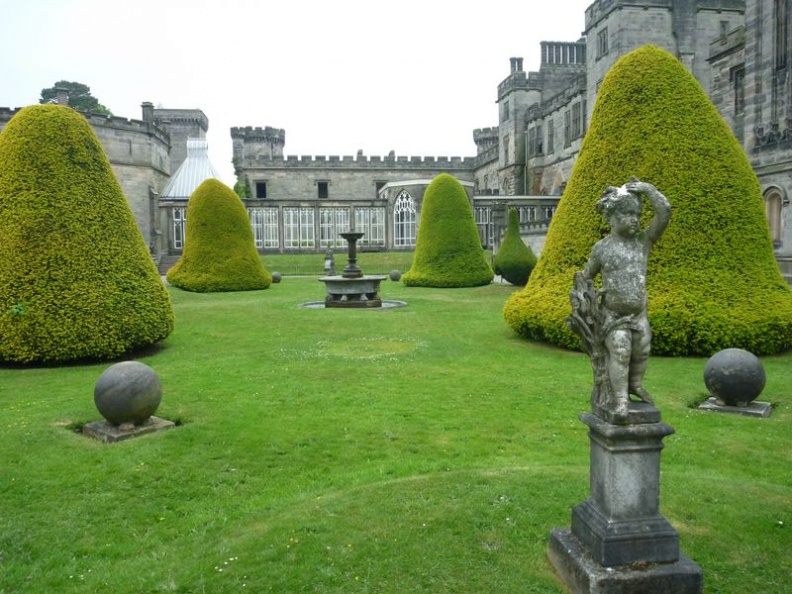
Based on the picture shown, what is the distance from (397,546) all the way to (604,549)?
4.73 feet

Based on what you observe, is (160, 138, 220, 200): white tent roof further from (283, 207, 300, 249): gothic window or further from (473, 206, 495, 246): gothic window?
(473, 206, 495, 246): gothic window

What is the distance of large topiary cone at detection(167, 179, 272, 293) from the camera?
2506 centimetres

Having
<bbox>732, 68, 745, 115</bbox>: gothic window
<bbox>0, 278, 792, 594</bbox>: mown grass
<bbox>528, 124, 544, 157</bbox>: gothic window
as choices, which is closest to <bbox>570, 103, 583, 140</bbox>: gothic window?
<bbox>528, 124, 544, 157</bbox>: gothic window

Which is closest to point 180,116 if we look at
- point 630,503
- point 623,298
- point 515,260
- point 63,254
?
point 515,260

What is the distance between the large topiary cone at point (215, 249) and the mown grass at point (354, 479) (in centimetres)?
1434

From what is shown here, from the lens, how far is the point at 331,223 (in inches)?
1794

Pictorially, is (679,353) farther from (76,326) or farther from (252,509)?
(76,326)

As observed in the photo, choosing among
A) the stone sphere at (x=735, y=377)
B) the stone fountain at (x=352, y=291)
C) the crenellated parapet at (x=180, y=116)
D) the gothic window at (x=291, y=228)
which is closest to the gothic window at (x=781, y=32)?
the stone fountain at (x=352, y=291)

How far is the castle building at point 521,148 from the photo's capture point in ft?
81.6

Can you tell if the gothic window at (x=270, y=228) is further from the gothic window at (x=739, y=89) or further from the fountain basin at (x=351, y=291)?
the gothic window at (x=739, y=89)

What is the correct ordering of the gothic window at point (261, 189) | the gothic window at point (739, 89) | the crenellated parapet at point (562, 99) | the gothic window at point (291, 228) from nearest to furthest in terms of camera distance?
the gothic window at point (739, 89) < the crenellated parapet at point (562, 99) < the gothic window at point (291, 228) < the gothic window at point (261, 189)

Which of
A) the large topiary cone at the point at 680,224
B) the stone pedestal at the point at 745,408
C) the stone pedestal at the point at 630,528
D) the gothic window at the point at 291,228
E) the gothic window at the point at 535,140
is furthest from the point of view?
the gothic window at the point at 535,140

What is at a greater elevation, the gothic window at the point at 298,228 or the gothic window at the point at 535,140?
the gothic window at the point at 535,140

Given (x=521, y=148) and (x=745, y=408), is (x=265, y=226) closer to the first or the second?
(x=521, y=148)
